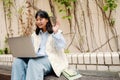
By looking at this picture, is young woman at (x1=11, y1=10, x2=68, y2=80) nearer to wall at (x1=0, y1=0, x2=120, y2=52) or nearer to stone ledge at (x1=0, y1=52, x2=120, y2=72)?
stone ledge at (x1=0, y1=52, x2=120, y2=72)

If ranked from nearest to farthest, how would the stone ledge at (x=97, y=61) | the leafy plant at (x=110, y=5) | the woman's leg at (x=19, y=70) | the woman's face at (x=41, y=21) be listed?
the woman's leg at (x=19, y=70) < the woman's face at (x=41, y=21) < the stone ledge at (x=97, y=61) < the leafy plant at (x=110, y=5)

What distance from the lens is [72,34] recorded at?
381 centimetres

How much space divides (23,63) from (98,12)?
1.62 m

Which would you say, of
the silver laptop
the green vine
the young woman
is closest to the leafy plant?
the green vine

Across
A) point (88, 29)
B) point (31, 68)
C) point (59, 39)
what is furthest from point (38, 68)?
Result: point (88, 29)

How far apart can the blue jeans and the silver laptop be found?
0.08 m

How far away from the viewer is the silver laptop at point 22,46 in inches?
92.0

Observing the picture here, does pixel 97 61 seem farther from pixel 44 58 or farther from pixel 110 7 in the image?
pixel 110 7

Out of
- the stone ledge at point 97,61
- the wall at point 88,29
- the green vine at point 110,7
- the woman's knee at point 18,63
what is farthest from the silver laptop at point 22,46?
the green vine at point 110,7

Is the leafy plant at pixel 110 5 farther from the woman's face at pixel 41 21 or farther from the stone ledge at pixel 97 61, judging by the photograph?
the woman's face at pixel 41 21

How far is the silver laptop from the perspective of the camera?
7.67 ft

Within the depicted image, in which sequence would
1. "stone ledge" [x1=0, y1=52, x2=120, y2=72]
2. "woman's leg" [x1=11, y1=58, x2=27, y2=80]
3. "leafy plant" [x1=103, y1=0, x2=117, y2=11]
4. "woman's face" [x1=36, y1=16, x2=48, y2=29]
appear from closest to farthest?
"woman's leg" [x1=11, y1=58, x2=27, y2=80] → "woman's face" [x1=36, y1=16, x2=48, y2=29] → "stone ledge" [x1=0, y1=52, x2=120, y2=72] → "leafy plant" [x1=103, y1=0, x2=117, y2=11]

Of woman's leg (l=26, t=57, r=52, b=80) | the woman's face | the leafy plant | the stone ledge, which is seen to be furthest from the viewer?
the leafy plant

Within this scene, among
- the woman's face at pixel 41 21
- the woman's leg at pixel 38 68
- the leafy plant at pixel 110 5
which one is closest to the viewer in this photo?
the woman's leg at pixel 38 68
